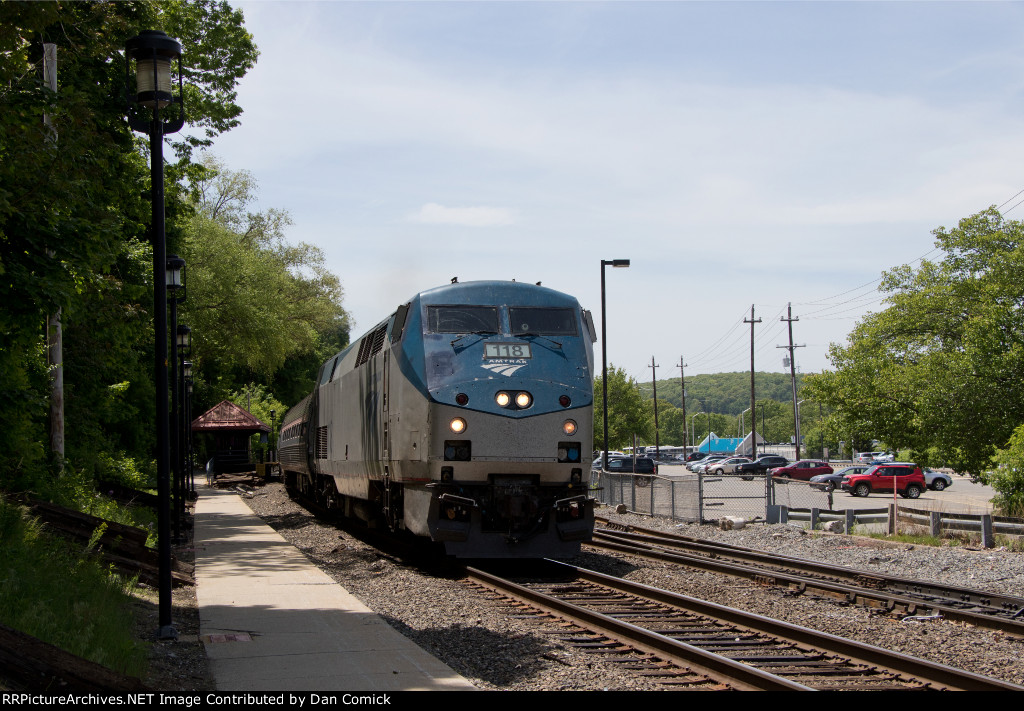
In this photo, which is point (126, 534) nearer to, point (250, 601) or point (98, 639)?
point (250, 601)

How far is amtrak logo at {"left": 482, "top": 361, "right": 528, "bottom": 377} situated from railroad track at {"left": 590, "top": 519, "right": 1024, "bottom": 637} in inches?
171

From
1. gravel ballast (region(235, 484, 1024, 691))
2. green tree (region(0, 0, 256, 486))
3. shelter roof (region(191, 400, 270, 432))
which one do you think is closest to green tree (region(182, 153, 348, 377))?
shelter roof (region(191, 400, 270, 432))

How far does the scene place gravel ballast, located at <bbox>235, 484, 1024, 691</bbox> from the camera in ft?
25.8

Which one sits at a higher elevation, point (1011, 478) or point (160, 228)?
point (160, 228)

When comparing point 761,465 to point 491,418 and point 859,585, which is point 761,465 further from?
point 491,418

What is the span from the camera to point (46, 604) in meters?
8.13

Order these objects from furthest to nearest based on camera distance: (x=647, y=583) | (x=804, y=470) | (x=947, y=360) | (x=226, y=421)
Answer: (x=804, y=470) → (x=226, y=421) → (x=947, y=360) → (x=647, y=583)

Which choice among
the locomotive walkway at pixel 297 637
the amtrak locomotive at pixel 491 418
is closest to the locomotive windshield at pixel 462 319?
the amtrak locomotive at pixel 491 418

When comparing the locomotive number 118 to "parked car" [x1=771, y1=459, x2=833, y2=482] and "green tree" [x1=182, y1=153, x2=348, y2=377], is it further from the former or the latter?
"parked car" [x1=771, y1=459, x2=833, y2=482]

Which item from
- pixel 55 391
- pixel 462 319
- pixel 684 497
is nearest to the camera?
pixel 462 319

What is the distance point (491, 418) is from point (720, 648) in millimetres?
5057

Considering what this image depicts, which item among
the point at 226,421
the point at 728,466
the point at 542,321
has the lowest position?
the point at 728,466

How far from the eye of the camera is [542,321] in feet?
45.8

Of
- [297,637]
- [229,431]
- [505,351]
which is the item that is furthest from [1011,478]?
[229,431]
